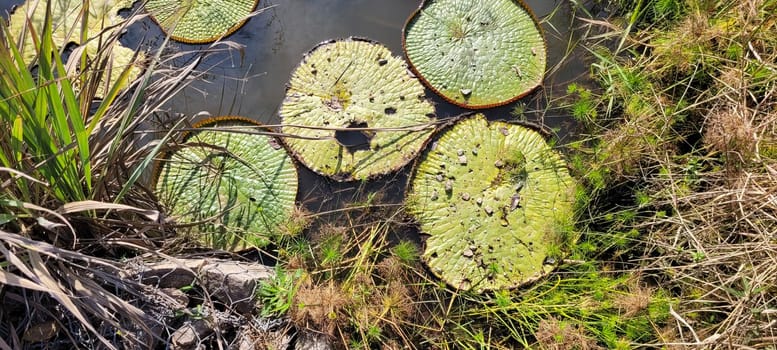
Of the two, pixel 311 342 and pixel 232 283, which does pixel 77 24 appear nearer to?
pixel 232 283

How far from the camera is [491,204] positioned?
95.3 inches

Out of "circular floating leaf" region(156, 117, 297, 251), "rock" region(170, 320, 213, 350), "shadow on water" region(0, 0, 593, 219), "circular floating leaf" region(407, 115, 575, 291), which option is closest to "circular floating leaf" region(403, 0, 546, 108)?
"shadow on water" region(0, 0, 593, 219)

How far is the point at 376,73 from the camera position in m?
2.51

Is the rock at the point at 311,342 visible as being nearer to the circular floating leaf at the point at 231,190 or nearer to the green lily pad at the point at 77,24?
the circular floating leaf at the point at 231,190

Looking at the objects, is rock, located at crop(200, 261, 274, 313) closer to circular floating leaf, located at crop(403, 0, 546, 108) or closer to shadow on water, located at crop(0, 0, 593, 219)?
shadow on water, located at crop(0, 0, 593, 219)

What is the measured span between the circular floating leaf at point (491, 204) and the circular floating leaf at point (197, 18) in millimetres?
1293

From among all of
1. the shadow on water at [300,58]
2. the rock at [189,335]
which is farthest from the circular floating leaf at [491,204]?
the rock at [189,335]

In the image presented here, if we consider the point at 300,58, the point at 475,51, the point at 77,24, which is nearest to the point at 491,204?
the point at 475,51

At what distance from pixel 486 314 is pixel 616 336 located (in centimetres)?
61

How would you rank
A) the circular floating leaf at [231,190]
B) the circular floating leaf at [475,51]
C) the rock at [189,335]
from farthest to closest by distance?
the circular floating leaf at [475,51] → the circular floating leaf at [231,190] → the rock at [189,335]

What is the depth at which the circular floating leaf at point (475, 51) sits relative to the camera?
8.30 feet

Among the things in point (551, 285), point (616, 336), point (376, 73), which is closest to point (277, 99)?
point (376, 73)

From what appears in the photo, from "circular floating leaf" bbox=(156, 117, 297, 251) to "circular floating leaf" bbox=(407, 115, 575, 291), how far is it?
691 mm

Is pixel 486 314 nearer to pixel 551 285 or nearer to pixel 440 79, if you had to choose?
pixel 551 285
